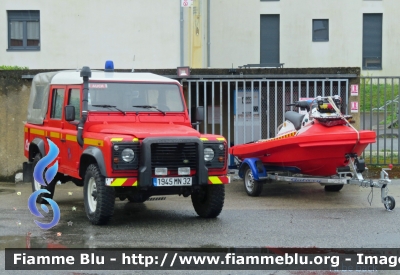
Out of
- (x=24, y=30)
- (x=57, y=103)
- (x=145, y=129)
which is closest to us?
(x=145, y=129)

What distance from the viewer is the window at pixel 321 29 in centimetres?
4009

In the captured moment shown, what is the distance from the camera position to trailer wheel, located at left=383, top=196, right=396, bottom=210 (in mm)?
11703

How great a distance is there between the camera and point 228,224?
10688 mm

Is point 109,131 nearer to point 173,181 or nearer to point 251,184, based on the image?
point 173,181

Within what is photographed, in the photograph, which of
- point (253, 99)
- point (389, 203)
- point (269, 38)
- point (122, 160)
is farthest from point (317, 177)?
point (269, 38)

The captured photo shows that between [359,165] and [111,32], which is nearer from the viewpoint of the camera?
[359,165]

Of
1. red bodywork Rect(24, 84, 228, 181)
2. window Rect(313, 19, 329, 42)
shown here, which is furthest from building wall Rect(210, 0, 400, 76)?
red bodywork Rect(24, 84, 228, 181)

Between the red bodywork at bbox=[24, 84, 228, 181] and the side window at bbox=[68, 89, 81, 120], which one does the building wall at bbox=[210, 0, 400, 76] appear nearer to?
the red bodywork at bbox=[24, 84, 228, 181]

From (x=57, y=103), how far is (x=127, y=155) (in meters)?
2.80

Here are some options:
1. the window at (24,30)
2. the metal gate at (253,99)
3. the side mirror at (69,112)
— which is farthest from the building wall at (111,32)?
the side mirror at (69,112)

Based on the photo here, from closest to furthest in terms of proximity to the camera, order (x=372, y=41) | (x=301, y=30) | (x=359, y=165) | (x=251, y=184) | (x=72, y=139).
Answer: (x=72, y=139) < (x=359, y=165) < (x=251, y=184) < (x=301, y=30) < (x=372, y=41)

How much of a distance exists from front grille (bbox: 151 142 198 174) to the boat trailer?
329cm

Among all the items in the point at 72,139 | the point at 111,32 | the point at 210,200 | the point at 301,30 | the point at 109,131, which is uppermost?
the point at 301,30

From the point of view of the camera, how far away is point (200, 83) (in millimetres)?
16406
